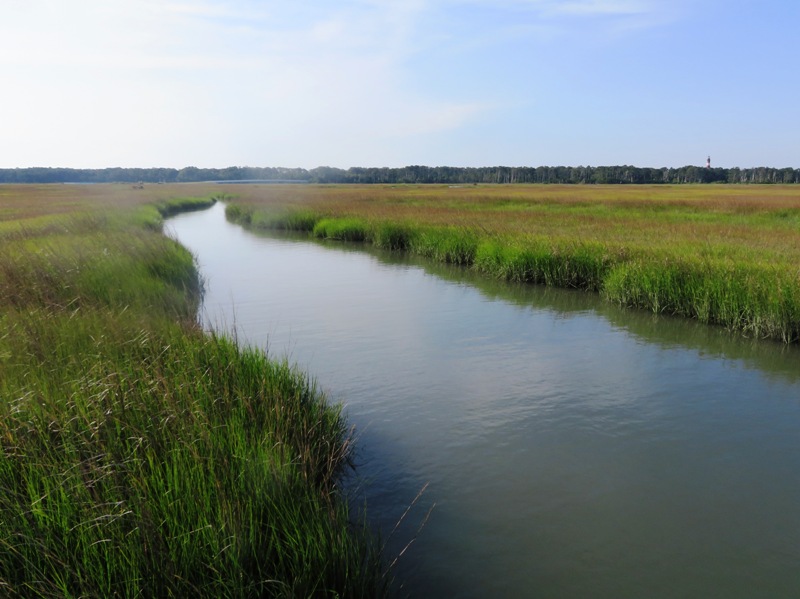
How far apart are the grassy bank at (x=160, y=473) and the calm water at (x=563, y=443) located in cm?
87

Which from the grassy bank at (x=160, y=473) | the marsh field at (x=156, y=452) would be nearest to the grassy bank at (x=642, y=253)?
the marsh field at (x=156, y=452)

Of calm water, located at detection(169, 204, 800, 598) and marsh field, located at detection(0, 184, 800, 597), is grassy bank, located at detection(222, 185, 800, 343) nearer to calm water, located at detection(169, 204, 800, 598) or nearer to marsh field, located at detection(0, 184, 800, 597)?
marsh field, located at detection(0, 184, 800, 597)

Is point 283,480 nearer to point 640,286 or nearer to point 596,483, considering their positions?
point 596,483

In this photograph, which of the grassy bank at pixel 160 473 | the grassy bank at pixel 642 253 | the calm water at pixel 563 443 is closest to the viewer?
the grassy bank at pixel 160 473

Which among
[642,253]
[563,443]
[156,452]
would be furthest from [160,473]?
[642,253]

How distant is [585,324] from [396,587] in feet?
30.2

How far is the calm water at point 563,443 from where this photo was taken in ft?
15.3

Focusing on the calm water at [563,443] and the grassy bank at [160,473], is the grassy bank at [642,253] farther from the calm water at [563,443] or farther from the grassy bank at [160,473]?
the grassy bank at [160,473]

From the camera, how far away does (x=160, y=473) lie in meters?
3.74

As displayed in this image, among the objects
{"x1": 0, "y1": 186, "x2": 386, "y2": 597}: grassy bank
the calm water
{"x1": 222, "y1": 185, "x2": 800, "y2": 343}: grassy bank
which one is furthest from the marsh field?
the calm water

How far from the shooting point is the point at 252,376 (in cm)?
601

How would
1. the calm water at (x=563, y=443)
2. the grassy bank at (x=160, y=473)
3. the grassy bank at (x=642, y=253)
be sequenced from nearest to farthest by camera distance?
the grassy bank at (x=160, y=473) → the calm water at (x=563, y=443) → the grassy bank at (x=642, y=253)

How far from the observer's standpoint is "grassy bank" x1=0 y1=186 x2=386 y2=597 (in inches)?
129

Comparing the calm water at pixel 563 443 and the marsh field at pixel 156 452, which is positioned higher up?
the marsh field at pixel 156 452
